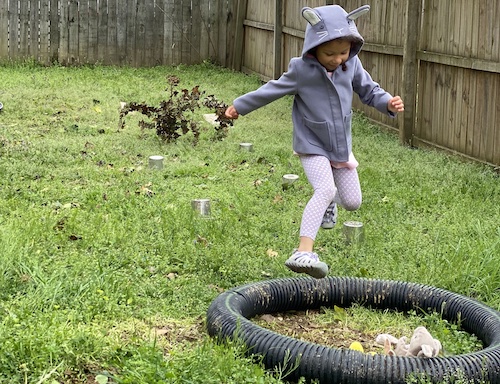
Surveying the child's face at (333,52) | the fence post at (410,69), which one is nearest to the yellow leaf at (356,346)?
the child's face at (333,52)

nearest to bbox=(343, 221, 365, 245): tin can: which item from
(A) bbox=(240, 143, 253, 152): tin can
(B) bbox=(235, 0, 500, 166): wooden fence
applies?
(B) bbox=(235, 0, 500, 166): wooden fence

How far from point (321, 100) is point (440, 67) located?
16.5 ft

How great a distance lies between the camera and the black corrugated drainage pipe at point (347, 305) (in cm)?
395

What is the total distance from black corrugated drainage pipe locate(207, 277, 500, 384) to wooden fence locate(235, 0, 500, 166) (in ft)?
12.8

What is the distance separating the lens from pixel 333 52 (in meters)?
4.87

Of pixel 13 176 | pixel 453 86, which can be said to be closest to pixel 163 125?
pixel 13 176

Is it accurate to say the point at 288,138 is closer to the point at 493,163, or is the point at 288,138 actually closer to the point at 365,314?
the point at 493,163

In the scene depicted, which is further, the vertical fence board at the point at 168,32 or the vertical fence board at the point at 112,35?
the vertical fence board at the point at 168,32

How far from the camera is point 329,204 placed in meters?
5.21

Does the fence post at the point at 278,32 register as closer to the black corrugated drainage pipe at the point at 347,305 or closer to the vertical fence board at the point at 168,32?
the vertical fence board at the point at 168,32

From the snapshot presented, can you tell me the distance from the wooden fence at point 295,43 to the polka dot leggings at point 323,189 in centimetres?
368

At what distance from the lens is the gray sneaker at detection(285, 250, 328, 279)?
180 inches

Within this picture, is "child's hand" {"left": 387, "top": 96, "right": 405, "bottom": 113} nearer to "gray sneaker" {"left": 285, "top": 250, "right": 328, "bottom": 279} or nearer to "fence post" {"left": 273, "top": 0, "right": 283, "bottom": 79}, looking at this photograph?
"gray sneaker" {"left": 285, "top": 250, "right": 328, "bottom": 279}

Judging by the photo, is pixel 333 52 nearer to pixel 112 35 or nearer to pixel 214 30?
pixel 112 35
